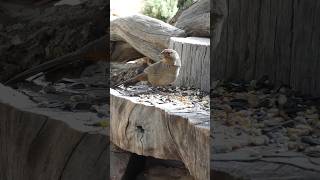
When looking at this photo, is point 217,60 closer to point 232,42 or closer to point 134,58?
point 232,42

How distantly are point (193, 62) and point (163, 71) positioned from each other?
0.15 metres

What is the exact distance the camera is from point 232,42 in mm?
617

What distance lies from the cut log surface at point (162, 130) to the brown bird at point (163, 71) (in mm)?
46

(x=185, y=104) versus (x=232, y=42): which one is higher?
(x=232, y=42)

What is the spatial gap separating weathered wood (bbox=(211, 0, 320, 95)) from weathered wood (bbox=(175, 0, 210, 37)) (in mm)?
1112

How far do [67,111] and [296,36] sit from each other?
30 centimetres

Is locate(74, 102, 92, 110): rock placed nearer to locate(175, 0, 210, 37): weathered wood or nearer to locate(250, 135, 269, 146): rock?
locate(250, 135, 269, 146): rock

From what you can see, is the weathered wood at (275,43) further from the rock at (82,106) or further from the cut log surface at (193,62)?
the cut log surface at (193,62)

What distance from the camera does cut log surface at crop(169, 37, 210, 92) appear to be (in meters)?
1.60

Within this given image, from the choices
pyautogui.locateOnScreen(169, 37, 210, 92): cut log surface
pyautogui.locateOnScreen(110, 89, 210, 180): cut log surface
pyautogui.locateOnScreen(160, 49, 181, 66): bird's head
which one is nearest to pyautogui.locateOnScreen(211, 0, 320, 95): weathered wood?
pyautogui.locateOnScreen(110, 89, 210, 180): cut log surface

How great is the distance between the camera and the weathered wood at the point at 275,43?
1.94ft

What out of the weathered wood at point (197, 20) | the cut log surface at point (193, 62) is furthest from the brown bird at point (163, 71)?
the weathered wood at point (197, 20)

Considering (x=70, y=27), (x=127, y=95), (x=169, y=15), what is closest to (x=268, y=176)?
(x=70, y=27)

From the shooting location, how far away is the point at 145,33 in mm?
1837
